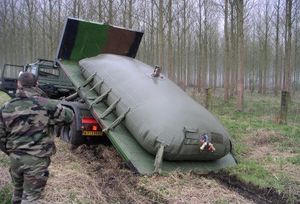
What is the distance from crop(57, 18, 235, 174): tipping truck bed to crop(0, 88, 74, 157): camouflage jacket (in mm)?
2315

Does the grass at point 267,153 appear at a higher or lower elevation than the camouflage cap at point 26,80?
lower

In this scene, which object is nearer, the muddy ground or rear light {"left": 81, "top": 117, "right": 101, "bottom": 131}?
the muddy ground

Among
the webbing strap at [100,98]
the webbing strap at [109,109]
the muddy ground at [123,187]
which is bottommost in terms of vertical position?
the muddy ground at [123,187]

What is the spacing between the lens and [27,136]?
4184mm

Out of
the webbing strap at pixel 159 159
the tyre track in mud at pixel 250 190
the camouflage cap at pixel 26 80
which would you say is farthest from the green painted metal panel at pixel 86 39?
the camouflage cap at pixel 26 80

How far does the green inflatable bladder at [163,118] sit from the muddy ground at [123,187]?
46 centimetres

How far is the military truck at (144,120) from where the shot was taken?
6414 millimetres

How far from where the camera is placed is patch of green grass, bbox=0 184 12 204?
16.5 ft

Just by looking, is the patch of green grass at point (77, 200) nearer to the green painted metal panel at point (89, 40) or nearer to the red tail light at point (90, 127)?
the red tail light at point (90, 127)

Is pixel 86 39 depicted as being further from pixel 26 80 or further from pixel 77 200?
pixel 26 80

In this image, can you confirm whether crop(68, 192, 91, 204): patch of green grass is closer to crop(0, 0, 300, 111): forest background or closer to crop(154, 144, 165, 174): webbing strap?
crop(154, 144, 165, 174): webbing strap

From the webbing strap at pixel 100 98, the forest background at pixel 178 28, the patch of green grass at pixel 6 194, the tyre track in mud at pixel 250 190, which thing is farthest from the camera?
the forest background at pixel 178 28

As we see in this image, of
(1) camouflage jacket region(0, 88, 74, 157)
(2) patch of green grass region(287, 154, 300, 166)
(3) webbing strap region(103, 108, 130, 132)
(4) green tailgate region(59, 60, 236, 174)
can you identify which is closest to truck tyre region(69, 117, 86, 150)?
(4) green tailgate region(59, 60, 236, 174)

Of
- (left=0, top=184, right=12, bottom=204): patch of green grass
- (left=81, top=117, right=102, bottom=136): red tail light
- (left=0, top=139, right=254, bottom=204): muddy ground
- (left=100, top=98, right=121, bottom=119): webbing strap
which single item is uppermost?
(left=100, top=98, right=121, bottom=119): webbing strap
